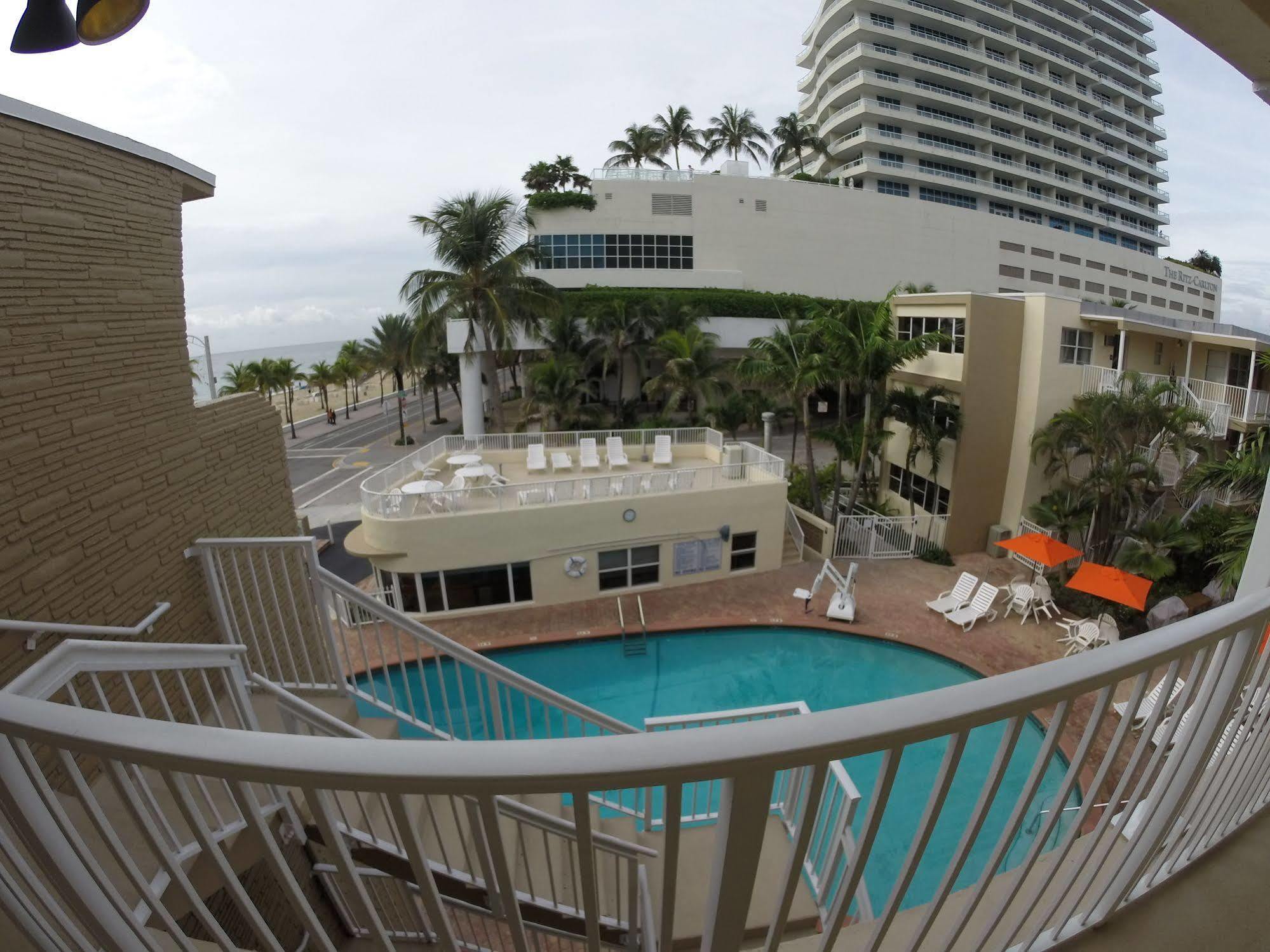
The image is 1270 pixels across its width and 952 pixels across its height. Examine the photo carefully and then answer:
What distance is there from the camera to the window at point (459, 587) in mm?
11539

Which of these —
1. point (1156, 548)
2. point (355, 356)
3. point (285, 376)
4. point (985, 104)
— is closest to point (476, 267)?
point (1156, 548)

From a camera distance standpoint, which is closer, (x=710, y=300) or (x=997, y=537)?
(x=997, y=537)

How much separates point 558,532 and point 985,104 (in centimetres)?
5459

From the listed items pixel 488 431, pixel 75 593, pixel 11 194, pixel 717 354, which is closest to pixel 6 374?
pixel 11 194

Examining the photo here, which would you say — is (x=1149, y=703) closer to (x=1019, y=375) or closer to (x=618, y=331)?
(x=1019, y=375)

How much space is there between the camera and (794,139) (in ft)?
142

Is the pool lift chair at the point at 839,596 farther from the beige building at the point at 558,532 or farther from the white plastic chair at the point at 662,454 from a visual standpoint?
the white plastic chair at the point at 662,454

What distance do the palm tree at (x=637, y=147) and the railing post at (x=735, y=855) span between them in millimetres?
44150

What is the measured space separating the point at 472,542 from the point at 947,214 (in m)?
38.4

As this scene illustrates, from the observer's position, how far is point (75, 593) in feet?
9.75

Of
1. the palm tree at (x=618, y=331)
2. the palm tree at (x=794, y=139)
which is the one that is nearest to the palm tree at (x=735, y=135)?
the palm tree at (x=794, y=139)

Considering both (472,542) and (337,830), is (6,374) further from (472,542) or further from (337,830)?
(472,542)

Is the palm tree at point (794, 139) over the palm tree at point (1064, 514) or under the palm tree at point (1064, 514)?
over

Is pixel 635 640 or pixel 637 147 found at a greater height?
pixel 637 147
